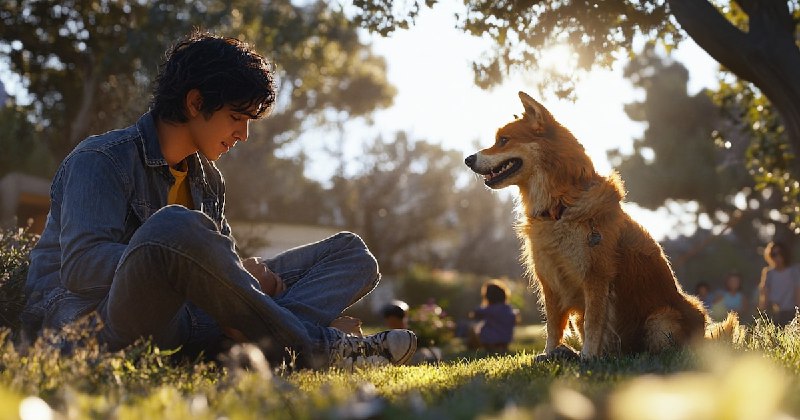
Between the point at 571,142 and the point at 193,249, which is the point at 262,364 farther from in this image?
the point at 571,142

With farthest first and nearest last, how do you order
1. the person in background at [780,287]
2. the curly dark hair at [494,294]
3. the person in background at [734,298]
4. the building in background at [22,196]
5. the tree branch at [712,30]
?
the building in background at [22,196] < the person in background at [734,298] < the curly dark hair at [494,294] < the person in background at [780,287] < the tree branch at [712,30]

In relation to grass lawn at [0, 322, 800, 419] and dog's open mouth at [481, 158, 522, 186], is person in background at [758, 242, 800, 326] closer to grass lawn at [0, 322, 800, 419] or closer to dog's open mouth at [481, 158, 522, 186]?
dog's open mouth at [481, 158, 522, 186]

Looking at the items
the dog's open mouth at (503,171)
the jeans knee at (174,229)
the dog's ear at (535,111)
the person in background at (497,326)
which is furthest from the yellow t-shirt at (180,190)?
the person in background at (497,326)

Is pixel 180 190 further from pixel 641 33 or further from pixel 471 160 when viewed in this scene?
pixel 641 33

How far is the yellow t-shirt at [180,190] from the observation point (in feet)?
16.3

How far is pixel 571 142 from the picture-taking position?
5957 millimetres

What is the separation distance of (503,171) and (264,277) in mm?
2131

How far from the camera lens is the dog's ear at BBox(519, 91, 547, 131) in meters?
6.02

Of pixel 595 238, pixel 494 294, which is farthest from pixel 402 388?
pixel 494 294

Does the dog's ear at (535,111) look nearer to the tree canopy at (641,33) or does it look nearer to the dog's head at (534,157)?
the dog's head at (534,157)

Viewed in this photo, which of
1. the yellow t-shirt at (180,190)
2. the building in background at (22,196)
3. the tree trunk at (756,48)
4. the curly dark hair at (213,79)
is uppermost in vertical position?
the building in background at (22,196)

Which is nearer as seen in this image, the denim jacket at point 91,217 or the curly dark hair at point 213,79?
the denim jacket at point 91,217

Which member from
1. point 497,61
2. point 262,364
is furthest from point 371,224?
point 262,364

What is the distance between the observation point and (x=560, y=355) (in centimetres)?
519
